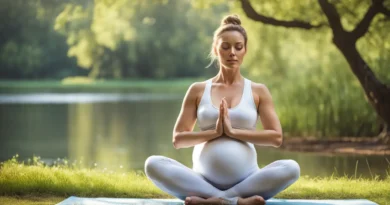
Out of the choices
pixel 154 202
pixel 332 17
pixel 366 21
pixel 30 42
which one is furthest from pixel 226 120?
pixel 30 42

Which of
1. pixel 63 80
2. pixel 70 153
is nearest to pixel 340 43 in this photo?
pixel 70 153

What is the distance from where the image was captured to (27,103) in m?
15.3

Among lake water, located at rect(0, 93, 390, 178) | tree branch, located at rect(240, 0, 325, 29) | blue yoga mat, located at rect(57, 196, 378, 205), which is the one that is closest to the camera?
blue yoga mat, located at rect(57, 196, 378, 205)

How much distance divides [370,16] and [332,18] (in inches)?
15.1

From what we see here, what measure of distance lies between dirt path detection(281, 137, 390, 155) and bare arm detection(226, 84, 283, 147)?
4.36m

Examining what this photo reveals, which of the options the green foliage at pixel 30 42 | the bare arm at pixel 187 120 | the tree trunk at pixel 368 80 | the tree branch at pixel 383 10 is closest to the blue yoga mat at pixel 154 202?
the bare arm at pixel 187 120

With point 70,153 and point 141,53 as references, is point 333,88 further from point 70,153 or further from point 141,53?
point 141,53

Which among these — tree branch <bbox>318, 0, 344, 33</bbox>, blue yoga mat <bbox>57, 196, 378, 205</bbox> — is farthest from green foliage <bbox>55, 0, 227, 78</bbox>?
blue yoga mat <bbox>57, 196, 378, 205</bbox>

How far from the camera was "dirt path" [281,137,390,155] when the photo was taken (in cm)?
A: 721

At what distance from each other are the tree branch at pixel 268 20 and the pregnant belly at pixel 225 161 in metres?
4.27

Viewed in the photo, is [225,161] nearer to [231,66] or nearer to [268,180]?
[268,180]

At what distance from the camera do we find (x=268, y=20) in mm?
7223

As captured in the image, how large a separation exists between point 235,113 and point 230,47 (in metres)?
0.30

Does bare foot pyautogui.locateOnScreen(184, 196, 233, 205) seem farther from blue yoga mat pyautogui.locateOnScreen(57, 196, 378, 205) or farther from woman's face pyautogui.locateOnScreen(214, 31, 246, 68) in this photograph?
woman's face pyautogui.locateOnScreen(214, 31, 246, 68)
